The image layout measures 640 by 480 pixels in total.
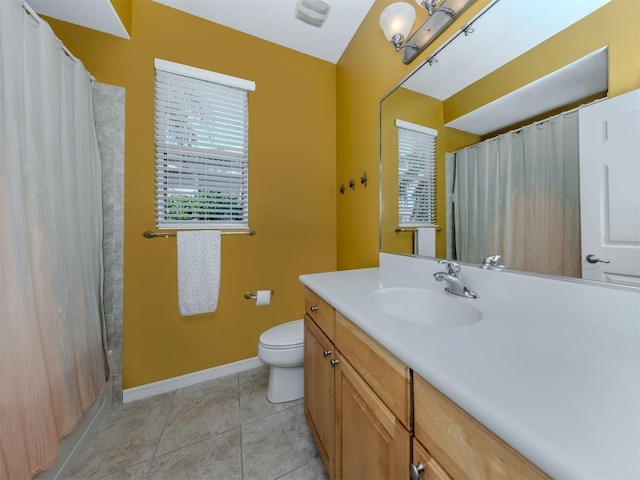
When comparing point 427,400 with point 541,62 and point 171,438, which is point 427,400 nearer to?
point 541,62

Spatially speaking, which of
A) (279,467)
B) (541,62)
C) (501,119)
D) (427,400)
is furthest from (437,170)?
(279,467)

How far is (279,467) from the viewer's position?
1026 millimetres

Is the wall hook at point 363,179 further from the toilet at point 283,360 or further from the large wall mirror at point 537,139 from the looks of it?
the toilet at point 283,360

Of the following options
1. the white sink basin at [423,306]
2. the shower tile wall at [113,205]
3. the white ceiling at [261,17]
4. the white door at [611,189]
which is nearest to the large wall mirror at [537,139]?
the white door at [611,189]

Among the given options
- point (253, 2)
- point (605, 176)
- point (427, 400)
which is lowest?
point (427, 400)

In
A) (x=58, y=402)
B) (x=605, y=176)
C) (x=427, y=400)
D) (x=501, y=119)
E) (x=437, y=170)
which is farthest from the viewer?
(x=437, y=170)

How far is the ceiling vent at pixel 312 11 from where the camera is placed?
56.0 inches

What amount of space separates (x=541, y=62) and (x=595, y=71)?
15 cm

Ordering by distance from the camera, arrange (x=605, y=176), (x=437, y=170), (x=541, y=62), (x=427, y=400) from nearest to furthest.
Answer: (x=427, y=400)
(x=605, y=176)
(x=541, y=62)
(x=437, y=170)

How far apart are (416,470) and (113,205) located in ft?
6.11

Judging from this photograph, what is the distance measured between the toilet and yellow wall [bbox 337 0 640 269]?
0.69 meters

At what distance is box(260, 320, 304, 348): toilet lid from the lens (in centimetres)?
134

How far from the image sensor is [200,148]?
157 cm

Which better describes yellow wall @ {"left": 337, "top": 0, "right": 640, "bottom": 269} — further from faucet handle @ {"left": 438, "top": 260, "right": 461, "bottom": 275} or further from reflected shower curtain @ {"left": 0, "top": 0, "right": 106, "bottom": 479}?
reflected shower curtain @ {"left": 0, "top": 0, "right": 106, "bottom": 479}
